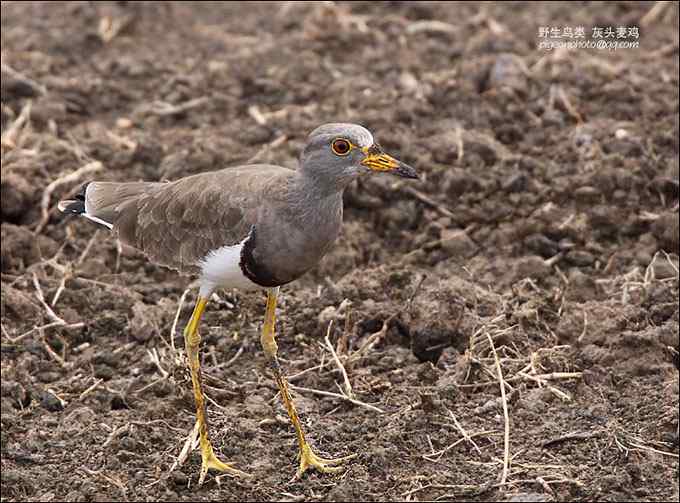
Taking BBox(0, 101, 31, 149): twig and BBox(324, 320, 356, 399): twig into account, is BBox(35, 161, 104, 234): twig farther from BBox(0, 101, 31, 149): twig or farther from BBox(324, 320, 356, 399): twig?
BBox(324, 320, 356, 399): twig

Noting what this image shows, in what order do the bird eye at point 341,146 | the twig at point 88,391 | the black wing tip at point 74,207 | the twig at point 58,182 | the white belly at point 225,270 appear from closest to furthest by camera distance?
1. the bird eye at point 341,146
2. the white belly at point 225,270
3. the twig at point 88,391
4. the black wing tip at point 74,207
5. the twig at point 58,182

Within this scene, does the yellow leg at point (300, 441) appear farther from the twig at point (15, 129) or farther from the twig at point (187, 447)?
the twig at point (15, 129)

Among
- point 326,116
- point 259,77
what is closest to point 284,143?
point 326,116

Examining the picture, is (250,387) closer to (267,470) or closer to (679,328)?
(267,470)

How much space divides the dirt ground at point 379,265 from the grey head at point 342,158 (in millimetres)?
1224

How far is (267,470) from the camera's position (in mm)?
5465

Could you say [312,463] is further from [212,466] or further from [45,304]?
[45,304]

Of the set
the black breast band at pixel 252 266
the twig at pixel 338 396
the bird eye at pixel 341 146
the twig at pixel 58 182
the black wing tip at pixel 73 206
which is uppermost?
the bird eye at pixel 341 146

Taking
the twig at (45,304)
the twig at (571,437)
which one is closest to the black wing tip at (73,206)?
the twig at (45,304)

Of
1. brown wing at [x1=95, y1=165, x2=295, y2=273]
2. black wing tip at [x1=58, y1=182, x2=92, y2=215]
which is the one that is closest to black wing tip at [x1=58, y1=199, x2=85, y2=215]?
black wing tip at [x1=58, y1=182, x2=92, y2=215]

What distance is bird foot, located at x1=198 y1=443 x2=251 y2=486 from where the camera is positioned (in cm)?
541

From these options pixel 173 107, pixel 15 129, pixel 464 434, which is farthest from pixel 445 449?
pixel 15 129

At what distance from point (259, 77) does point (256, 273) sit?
397 cm

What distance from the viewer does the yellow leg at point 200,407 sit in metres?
5.42
